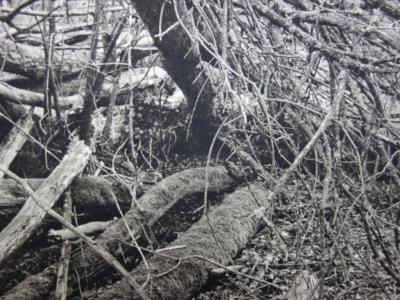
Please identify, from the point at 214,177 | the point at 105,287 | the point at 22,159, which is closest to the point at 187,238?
the point at 105,287

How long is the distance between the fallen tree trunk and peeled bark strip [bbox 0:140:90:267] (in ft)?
0.91

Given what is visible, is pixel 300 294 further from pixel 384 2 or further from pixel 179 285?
pixel 384 2

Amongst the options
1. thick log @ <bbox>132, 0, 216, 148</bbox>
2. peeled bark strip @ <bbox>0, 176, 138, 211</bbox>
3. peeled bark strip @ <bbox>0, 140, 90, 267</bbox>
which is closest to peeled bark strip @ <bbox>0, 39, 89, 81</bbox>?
thick log @ <bbox>132, 0, 216, 148</bbox>

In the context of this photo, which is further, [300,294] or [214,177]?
[214,177]

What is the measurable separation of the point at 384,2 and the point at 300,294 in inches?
78.8

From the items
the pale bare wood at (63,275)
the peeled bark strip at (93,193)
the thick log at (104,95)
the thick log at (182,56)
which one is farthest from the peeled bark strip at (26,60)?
the pale bare wood at (63,275)

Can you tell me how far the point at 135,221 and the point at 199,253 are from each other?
2.12 feet

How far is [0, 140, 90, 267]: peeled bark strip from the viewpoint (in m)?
2.60

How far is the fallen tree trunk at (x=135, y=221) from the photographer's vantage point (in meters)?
2.46

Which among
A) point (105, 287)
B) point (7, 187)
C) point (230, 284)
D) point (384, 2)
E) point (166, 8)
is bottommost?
point (230, 284)

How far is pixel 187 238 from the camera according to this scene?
3.04 metres

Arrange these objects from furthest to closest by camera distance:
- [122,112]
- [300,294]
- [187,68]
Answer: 1. [122,112]
2. [187,68]
3. [300,294]

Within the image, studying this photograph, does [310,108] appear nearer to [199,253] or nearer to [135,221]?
[199,253]

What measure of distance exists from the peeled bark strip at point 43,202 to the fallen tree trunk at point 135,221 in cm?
28
